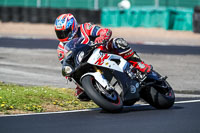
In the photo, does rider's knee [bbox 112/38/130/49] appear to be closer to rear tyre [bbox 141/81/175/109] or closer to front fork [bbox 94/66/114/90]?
front fork [bbox 94/66/114/90]

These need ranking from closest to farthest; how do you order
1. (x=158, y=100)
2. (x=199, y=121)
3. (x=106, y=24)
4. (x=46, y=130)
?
(x=46, y=130)
(x=199, y=121)
(x=158, y=100)
(x=106, y=24)

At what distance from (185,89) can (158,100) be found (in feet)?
9.50

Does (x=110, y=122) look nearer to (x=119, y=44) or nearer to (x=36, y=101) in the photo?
(x=119, y=44)

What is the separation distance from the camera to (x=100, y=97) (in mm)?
7457

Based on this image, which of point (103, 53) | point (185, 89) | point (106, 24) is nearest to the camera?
point (103, 53)

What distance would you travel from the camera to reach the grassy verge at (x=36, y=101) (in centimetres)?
843

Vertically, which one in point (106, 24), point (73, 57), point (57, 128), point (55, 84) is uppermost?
point (73, 57)

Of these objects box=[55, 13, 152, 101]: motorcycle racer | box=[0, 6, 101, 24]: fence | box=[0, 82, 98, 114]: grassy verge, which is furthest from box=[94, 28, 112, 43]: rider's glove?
box=[0, 6, 101, 24]: fence

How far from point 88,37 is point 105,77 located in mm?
718

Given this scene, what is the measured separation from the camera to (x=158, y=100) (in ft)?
27.7

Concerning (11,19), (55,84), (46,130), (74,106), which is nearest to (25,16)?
(11,19)

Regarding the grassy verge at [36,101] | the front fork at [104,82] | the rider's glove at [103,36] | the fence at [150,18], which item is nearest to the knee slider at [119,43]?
the rider's glove at [103,36]

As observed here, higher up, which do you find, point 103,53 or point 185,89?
point 103,53

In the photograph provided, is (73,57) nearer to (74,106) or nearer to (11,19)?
(74,106)
